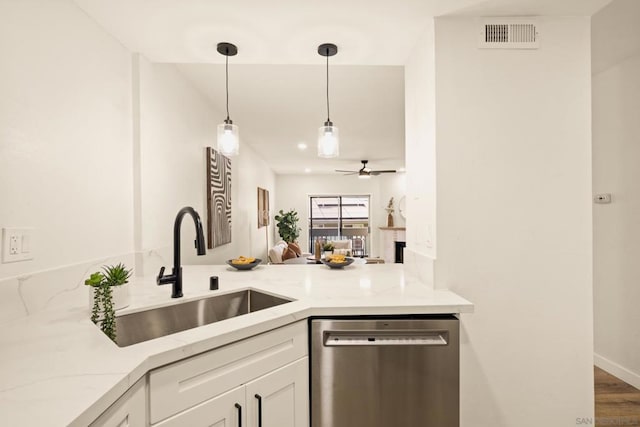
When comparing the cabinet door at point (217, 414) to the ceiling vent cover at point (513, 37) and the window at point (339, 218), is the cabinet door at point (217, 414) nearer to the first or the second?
the ceiling vent cover at point (513, 37)

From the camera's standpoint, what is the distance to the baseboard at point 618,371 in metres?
2.39

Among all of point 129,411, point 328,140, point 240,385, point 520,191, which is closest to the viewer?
point 129,411

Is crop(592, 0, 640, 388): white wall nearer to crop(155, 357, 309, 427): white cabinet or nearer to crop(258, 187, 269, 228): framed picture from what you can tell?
crop(155, 357, 309, 427): white cabinet

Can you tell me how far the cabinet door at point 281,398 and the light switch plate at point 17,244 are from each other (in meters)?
0.97

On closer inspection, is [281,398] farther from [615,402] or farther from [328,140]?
[615,402]

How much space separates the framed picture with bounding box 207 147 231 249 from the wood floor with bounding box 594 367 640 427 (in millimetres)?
3190

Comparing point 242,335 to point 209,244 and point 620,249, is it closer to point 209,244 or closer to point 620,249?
point 209,244

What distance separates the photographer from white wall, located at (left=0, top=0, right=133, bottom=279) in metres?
1.12

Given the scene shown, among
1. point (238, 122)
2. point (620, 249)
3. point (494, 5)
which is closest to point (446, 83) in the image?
point (494, 5)

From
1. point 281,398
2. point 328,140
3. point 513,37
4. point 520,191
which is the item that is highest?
point 513,37

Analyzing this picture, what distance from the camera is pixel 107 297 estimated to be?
111cm

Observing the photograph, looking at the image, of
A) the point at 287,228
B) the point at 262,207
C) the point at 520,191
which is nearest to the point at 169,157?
the point at 520,191

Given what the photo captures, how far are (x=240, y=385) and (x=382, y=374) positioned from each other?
0.58 metres

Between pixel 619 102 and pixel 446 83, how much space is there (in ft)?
6.93
